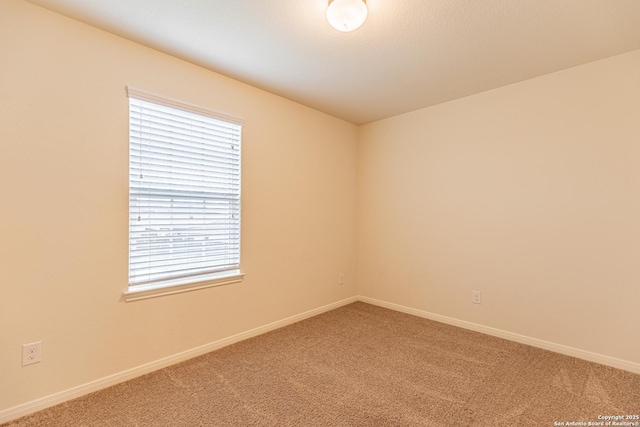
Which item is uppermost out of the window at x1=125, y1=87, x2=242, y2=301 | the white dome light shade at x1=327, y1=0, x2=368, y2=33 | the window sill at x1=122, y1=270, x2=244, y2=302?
the white dome light shade at x1=327, y1=0, x2=368, y2=33

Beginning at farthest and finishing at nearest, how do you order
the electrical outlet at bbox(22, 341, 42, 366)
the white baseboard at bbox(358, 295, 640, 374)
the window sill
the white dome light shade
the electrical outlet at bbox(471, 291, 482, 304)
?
the electrical outlet at bbox(471, 291, 482, 304) < the white baseboard at bbox(358, 295, 640, 374) < the window sill < the electrical outlet at bbox(22, 341, 42, 366) < the white dome light shade

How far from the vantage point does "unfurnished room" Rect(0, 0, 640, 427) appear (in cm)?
178

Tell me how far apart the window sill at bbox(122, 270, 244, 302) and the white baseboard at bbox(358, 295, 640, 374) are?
2.03m

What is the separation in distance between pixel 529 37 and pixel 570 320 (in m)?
2.24

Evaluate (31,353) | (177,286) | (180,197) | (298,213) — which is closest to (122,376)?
(31,353)

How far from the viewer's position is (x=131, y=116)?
2.14 metres

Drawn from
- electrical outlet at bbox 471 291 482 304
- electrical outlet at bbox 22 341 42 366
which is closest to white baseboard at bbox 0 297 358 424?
electrical outlet at bbox 22 341 42 366

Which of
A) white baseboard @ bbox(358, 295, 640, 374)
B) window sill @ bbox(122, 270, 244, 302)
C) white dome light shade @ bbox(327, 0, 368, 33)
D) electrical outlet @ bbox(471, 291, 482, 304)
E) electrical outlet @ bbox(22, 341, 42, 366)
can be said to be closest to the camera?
white dome light shade @ bbox(327, 0, 368, 33)

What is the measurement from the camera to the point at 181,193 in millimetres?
2420

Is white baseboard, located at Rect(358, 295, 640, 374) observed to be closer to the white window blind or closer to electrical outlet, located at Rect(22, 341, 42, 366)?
the white window blind

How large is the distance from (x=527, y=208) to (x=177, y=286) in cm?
307

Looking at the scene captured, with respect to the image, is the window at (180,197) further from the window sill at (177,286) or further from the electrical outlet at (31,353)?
the electrical outlet at (31,353)

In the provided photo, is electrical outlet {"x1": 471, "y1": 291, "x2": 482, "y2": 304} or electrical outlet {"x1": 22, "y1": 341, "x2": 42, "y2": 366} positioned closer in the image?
electrical outlet {"x1": 22, "y1": 341, "x2": 42, "y2": 366}

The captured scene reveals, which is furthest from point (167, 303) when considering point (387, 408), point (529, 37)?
point (529, 37)
